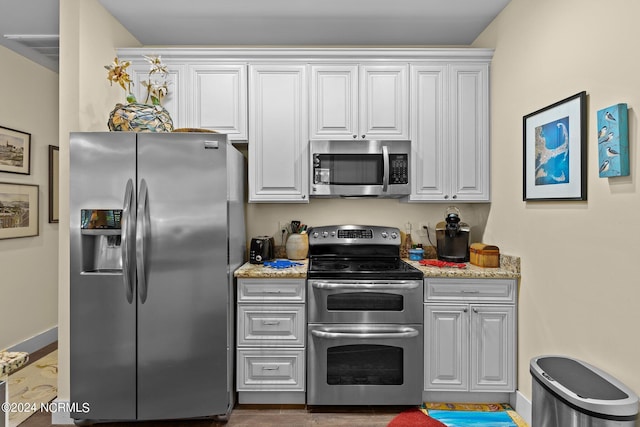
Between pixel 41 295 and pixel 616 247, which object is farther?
pixel 41 295

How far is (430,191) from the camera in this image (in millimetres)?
2836

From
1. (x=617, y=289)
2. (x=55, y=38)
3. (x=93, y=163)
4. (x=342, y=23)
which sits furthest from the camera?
(x=55, y=38)

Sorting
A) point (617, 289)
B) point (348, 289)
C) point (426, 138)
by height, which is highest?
point (426, 138)

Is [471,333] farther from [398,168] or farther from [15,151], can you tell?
[15,151]

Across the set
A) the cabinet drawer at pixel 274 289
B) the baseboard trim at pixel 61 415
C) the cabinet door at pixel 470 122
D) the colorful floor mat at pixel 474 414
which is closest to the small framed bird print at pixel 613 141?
the cabinet door at pixel 470 122

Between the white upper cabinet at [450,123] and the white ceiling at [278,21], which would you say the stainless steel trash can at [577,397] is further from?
the white ceiling at [278,21]

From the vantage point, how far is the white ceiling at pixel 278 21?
2.51 metres

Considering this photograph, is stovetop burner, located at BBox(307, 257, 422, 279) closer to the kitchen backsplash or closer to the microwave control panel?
the kitchen backsplash

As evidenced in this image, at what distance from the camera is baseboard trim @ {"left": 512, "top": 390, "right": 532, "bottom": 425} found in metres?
2.31

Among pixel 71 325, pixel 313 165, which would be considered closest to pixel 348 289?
pixel 313 165

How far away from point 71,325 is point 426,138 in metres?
2.71

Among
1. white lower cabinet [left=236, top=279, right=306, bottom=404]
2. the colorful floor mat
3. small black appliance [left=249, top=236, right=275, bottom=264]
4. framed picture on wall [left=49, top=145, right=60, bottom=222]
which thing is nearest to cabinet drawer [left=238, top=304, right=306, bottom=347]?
white lower cabinet [left=236, top=279, right=306, bottom=404]

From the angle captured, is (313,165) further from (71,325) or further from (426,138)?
(71,325)

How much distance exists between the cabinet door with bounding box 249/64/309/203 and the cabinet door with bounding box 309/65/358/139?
0.10m
